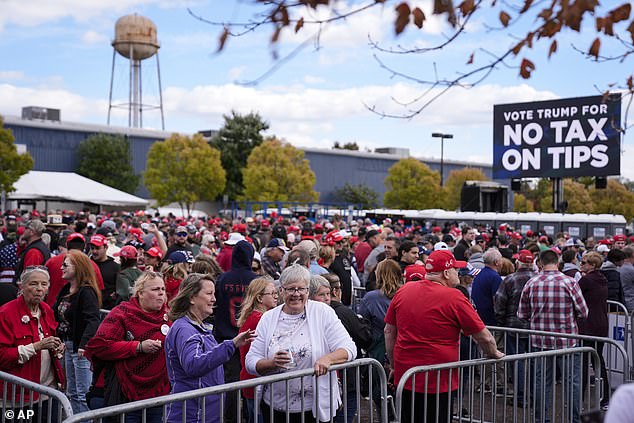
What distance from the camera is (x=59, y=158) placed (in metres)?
66.4

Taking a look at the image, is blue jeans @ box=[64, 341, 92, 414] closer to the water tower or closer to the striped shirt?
the striped shirt

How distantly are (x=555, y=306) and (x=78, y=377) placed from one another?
16.4ft

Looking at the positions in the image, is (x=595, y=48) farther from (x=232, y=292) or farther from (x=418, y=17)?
(x=232, y=292)

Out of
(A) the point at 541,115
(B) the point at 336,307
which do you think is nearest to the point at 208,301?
(B) the point at 336,307

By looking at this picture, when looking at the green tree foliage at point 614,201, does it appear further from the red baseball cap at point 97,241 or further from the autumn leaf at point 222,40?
the autumn leaf at point 222,40

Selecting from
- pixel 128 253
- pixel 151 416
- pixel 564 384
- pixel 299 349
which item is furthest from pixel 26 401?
pixel 564 384

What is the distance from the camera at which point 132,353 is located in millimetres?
5594

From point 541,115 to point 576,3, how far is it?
24.5m

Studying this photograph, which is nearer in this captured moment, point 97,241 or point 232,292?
point 232,292

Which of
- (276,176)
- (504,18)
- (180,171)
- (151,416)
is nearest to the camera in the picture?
(504,18)

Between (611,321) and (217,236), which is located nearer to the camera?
(611,321)

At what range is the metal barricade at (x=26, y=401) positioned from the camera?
13.9ft

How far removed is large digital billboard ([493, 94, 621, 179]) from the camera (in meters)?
25.4

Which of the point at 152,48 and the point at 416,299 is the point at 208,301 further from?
the point at 152,48
